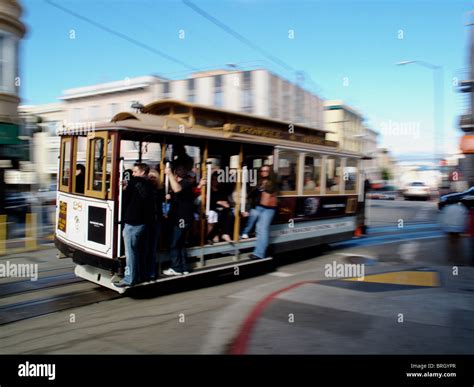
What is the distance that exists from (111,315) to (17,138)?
12.4m

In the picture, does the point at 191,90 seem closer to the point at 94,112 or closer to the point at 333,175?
the point at 94,112

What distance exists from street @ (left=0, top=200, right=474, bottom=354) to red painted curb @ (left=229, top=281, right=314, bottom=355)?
0.01 metres

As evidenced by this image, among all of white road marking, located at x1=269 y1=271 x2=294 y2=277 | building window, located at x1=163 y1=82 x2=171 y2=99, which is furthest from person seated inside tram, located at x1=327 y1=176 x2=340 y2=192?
building window, located at x1=163 y1=82 x2=171 y2=99

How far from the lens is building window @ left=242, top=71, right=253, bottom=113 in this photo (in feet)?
113

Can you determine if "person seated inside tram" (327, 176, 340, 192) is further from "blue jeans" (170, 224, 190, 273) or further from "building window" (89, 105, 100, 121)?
"building window" (89, 105, 100, 121)

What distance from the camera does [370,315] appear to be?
5730 mm

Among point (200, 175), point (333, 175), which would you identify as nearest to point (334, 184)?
point (333, 175)

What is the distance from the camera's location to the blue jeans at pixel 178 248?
687 cm

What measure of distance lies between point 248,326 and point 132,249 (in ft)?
6.63

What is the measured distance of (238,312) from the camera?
5.91 m
